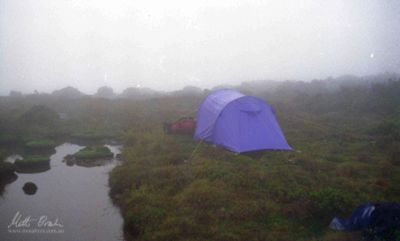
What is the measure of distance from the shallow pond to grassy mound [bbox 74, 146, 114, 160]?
2.97ft

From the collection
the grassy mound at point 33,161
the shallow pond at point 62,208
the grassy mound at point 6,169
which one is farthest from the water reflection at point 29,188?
the grassy mound at point 33,161

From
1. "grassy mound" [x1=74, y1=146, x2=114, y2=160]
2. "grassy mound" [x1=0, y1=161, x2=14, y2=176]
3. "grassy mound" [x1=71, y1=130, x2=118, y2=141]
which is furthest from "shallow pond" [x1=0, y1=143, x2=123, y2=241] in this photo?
"grassy mound" [x1=71, y1=130, x2=118, y2=141]

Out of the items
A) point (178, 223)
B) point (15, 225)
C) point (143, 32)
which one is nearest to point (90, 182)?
point (15, 225)

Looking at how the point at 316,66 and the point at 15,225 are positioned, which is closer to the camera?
the point at 15,225

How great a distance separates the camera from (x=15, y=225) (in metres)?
7.47

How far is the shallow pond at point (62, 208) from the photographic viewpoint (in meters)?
A: 7.15

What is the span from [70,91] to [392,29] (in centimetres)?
5587

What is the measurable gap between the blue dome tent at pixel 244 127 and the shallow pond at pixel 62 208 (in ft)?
15.4

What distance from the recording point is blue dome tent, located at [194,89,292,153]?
39.2 ft

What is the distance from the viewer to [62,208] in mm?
8305

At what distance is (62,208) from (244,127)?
6995mm

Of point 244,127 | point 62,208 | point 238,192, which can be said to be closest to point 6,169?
point 62,208

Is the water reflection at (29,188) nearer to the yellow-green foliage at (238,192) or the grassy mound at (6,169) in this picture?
the grassy mound at (6,169)

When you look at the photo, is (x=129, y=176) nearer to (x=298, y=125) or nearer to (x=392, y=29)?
(x=298, y=125)
